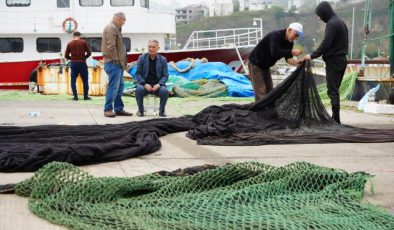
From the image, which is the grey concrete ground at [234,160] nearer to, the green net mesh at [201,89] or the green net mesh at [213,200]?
the green net mesh at [213,200]

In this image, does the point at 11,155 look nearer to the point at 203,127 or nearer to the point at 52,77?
the point at 203,127

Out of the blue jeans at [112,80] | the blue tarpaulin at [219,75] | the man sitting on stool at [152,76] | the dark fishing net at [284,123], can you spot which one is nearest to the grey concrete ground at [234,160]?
the dark fishing net at [284,123]

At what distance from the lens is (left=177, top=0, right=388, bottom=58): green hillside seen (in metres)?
97.1

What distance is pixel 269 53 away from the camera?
8.81m

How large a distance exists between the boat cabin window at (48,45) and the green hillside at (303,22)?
246 feet

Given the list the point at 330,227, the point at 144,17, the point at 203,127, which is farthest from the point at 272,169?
the point at 144,17

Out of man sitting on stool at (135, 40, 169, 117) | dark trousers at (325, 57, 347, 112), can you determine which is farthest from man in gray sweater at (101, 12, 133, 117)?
dark trousers at (325, 57, 347, 112)

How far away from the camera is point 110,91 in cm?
1009

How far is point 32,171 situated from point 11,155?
1.19ft

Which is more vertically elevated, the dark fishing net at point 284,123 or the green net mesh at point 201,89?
the dark fishing net at point 284,123

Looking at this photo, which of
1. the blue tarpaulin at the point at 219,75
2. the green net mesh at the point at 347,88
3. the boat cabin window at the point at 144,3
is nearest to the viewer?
the green net mesh at the point at 347,88

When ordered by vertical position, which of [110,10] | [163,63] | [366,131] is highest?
[110,10]

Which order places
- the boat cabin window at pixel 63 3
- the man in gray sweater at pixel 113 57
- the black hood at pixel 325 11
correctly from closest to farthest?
the black hood at pixel 325 11 < the man in gray sweater at pixel 113 57 < the boat cabin window at pixel 63 3

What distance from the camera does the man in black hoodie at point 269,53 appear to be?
845 centimetres
